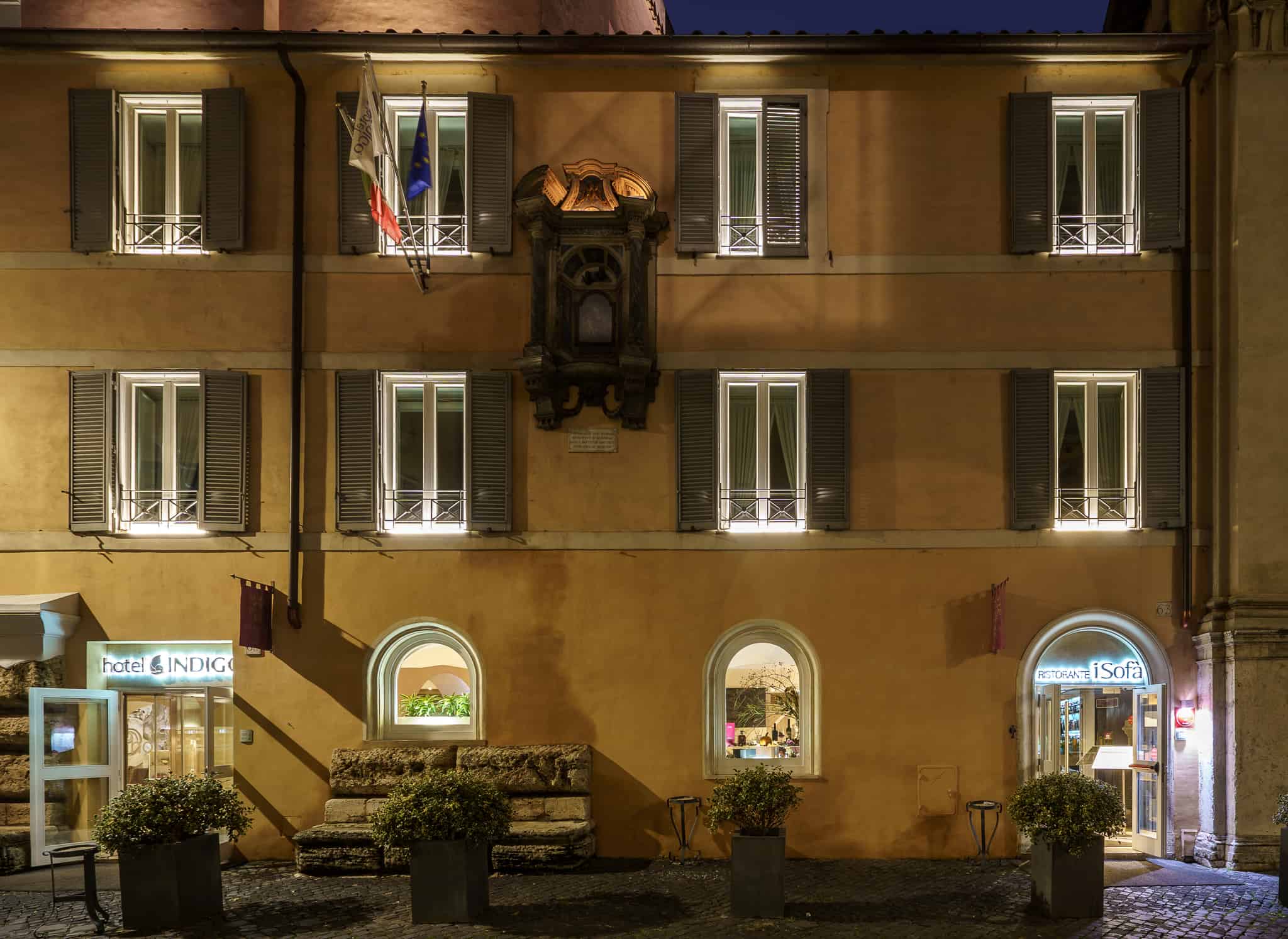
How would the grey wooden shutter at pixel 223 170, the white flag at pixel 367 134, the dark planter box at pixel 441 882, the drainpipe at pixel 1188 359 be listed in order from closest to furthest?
the dark planter box at pixel 441 882 → the white flag at pixel 367 134 → the drainpipe at pixel 1188 359 → the grey wooden shutter at pixel 223 170

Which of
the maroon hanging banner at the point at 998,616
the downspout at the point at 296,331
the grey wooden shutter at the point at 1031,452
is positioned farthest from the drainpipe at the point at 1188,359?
the downspout at the point at 296,331

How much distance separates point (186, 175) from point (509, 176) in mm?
3945

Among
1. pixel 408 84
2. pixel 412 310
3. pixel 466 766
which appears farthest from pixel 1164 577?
pixel 408 84

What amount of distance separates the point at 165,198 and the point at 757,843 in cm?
1013

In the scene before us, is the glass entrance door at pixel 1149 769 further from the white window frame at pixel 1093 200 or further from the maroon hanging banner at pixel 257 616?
the maroon hanging banner at pixel 257 616

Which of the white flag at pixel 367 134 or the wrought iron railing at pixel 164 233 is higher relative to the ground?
the white flag at pixel 367 134

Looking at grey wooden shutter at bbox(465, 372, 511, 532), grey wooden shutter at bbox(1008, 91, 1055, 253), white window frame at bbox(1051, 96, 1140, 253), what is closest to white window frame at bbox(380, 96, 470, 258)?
grey wooden shutter at bbox(465, 372, 511, 532)

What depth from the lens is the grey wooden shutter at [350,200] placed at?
13844 mm

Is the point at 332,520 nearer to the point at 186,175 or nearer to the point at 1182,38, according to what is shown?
the point at 186,175

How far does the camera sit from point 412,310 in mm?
13859

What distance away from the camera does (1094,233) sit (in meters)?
14.0

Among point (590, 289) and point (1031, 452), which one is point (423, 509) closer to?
point (590, 289)

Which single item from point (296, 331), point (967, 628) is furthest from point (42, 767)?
point (967, 628)

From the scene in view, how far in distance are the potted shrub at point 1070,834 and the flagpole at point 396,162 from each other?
859 centimetres
